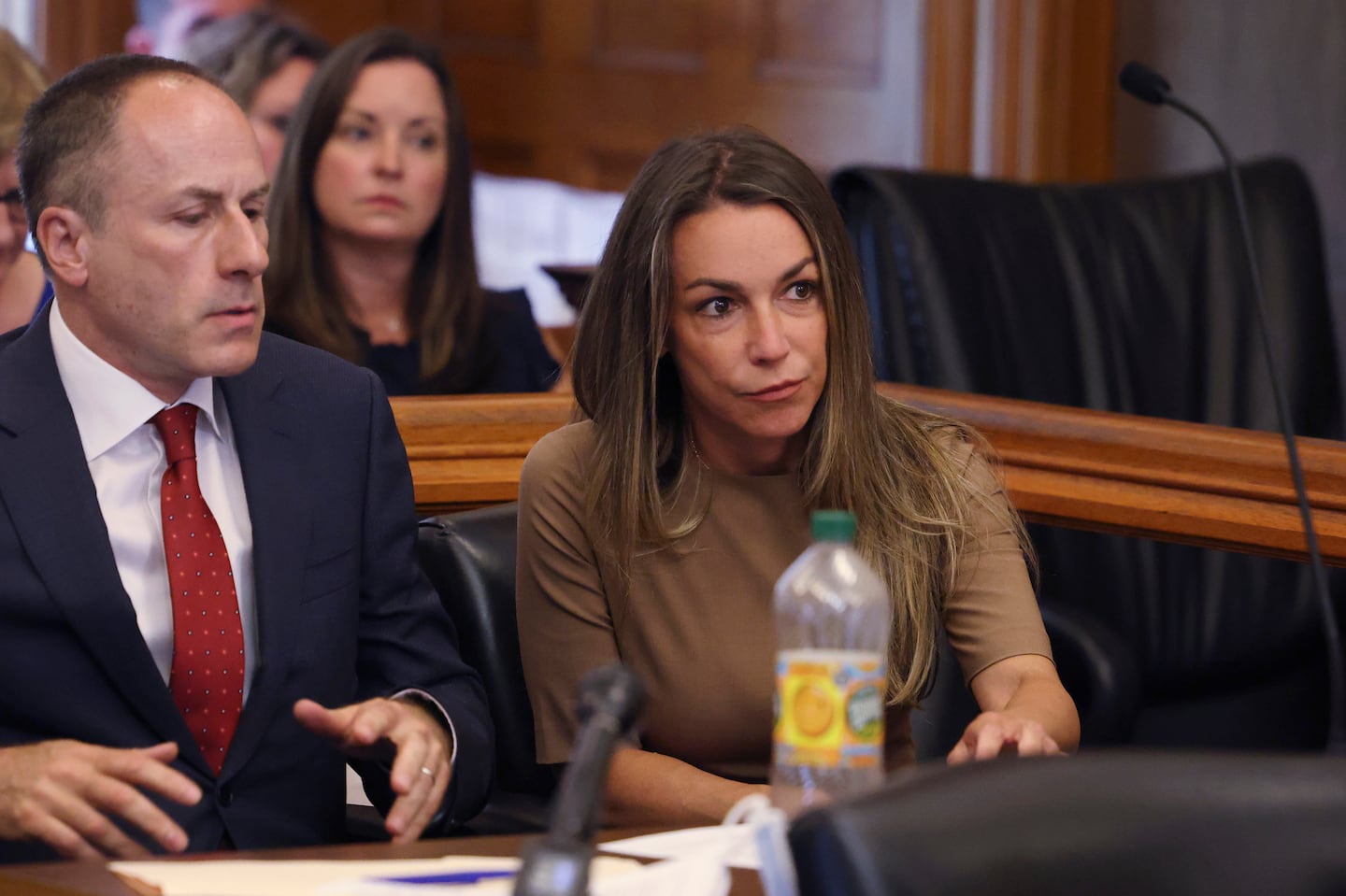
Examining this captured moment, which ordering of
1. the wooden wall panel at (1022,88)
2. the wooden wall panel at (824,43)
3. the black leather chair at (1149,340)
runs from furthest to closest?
the wooden wall panel at (824,43) → the wooden wall panel at (1022,88) → the black leather chair at (1149,340)

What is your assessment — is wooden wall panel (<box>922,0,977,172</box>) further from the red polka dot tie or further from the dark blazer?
the red polka dot tie

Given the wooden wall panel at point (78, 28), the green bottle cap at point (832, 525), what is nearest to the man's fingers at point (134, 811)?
the green bottle cap at point (832, 525)

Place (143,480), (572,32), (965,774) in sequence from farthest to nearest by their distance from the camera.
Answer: (572,32) < (143,480) < (965,774)

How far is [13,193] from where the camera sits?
2377 mm

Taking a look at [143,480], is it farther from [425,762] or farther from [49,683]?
[425,762]

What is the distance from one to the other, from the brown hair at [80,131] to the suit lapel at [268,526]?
22 centimetres

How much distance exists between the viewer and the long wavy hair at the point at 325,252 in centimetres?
299

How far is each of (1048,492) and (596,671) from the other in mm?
1137

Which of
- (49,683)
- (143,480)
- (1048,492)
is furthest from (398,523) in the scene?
(1048,492)

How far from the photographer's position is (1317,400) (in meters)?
2.98

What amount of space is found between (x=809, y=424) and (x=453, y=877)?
80 centimetres

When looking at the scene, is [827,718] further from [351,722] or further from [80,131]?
[80,131]

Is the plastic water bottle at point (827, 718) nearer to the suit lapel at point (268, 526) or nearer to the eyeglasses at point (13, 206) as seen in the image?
the suit lapel at point (268, 526)

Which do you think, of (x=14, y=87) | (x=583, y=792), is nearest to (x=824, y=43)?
(x=14, y=87)
